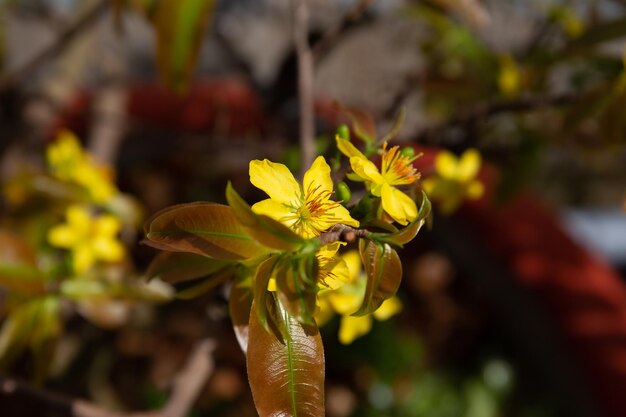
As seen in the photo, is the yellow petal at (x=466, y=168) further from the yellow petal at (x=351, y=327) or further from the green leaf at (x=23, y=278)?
the green leaf at (x=23, y=278)

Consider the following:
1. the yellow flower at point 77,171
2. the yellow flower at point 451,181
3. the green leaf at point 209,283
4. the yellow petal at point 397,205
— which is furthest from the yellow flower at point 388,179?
the yellow flower at point 77,171

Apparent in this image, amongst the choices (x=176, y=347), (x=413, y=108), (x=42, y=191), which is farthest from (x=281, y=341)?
(x=176, y=347)

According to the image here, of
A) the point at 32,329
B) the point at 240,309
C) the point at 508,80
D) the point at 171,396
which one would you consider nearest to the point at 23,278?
the point at 32,329

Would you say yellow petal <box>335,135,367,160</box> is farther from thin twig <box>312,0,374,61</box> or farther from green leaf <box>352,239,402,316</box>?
thin twig <box>312,0,374,61</box>

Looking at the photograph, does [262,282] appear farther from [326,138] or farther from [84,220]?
[84,220]

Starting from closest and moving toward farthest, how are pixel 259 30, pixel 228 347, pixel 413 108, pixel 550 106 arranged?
pixel 550 106 < pixel 413 108 < pixel 228 347 < pixel 259 30

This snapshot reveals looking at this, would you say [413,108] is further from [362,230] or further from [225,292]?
[362,230]
